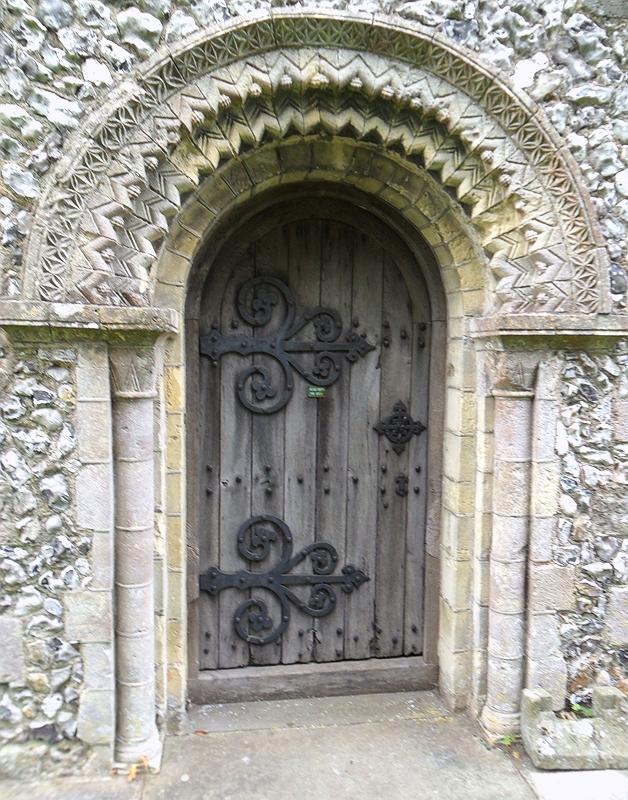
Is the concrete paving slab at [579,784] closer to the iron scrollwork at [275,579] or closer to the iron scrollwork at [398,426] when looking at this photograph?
the iron scrollwork at [275,579]

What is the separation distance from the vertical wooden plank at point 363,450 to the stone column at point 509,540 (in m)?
→ 0.61

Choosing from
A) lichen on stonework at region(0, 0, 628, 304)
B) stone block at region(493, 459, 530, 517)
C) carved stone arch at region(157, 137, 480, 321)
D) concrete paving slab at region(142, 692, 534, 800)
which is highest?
lichen on stonework at region(0, 0, 628, 304)

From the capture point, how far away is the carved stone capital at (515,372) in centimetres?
253

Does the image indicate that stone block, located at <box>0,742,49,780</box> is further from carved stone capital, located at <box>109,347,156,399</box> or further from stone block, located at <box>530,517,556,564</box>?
stone block, located at <box>530,517,556,564</box>

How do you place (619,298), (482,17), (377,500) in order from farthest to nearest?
(377,500) < (619,298) < (482,17)

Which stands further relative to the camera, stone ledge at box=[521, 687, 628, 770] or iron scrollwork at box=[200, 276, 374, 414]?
iron scrollwork at box=[200, 276, 374, 414]

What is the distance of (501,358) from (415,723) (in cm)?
171

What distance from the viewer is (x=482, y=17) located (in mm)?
2361

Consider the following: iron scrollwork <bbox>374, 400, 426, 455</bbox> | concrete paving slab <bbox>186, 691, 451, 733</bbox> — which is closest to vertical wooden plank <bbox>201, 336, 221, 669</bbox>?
concrete paving slab <bbox>186, 691, 451, 733</bbox>

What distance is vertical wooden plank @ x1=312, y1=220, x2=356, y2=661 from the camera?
2918 mm

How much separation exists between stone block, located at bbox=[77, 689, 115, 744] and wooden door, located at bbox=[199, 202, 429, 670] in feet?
2.11

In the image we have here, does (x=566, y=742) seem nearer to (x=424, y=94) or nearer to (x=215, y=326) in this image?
(x=215, y=326)

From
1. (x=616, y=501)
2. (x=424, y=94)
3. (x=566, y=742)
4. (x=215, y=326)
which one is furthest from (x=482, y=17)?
(x=566, y=742)

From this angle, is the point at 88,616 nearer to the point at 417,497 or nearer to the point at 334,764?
the point at 334,764
